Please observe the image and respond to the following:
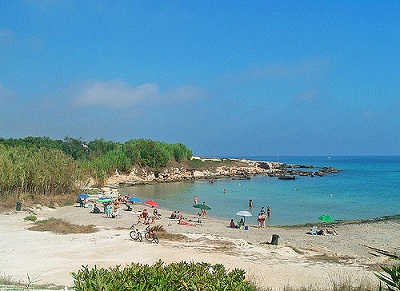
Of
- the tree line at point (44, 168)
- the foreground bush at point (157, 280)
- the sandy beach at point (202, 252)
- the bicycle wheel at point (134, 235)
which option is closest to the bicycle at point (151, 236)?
the bicycle wheel at point (134, 235)

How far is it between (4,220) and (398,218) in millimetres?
30373

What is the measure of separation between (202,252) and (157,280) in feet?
32.2

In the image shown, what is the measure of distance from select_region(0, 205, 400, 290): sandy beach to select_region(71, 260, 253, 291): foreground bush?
12.0 ft

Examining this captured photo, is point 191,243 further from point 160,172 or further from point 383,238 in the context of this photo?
point 160,172

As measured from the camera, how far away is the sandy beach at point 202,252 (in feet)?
41.6

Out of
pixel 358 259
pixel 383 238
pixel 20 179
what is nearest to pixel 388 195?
pixel 383 238

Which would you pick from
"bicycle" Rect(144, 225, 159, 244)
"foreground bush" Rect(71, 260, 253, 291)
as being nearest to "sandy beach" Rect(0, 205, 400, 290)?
"bicycle" Rect(144, 225, 159, 244)

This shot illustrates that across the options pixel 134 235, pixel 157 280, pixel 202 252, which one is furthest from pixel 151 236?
pixel 157 280

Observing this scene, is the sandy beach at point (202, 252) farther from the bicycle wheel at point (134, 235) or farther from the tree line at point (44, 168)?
the tree line at point (44, 168)

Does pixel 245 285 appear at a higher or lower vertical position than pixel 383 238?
higher

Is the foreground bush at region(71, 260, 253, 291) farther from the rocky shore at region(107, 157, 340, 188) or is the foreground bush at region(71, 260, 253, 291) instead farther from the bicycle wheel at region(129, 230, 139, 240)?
the rocky shore at region(107, 157, 340, 188)

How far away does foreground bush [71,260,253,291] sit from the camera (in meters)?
6.49

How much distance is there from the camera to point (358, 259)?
57.9 ft

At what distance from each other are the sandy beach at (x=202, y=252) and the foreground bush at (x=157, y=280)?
145 inches
